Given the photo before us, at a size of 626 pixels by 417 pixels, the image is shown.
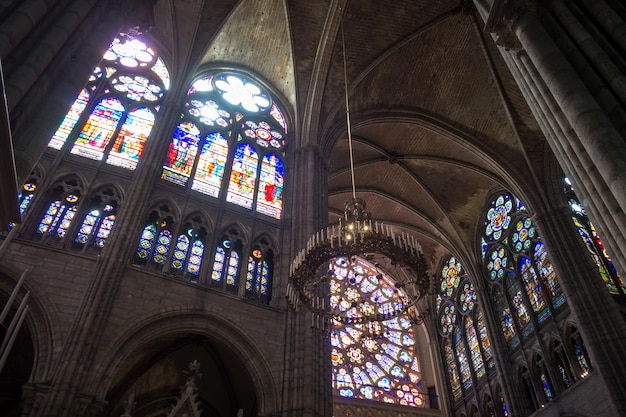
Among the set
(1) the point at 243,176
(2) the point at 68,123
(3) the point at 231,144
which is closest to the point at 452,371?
(1) the point at 243,176

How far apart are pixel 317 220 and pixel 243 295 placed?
2.70m

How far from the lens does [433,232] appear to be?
68.3 feet

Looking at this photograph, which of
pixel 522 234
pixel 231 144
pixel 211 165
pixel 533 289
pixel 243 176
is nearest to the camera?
pixel 211 165

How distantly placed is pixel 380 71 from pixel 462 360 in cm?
1088

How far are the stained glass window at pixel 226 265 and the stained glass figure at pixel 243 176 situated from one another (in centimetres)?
145

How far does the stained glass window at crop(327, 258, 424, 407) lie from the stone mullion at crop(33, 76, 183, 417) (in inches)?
278

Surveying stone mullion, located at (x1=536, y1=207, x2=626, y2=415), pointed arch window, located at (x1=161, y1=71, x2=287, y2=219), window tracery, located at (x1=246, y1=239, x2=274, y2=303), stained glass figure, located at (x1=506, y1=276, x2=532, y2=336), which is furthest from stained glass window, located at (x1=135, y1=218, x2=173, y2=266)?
stained glass figure, located at (x1=506, y1=276, x2=532, y2=336)

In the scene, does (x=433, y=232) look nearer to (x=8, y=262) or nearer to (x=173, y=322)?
(x=173, y=322)

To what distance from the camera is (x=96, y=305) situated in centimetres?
891

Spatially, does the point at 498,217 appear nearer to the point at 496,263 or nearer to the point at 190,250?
the point at 496,263

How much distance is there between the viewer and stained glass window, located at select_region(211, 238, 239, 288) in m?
11.2

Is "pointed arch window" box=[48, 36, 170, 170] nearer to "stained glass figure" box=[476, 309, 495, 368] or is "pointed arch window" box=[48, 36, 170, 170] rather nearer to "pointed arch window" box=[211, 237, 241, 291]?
"pointed arch window" box=[211, 237, 241, 291]

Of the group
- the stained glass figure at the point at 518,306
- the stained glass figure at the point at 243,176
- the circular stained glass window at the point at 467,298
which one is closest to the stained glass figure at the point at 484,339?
the circular stained glass window at the point at 467,298

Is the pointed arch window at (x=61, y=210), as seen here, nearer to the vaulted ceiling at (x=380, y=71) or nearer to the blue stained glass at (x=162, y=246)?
the blue stained glass at (x=162, y=246)
